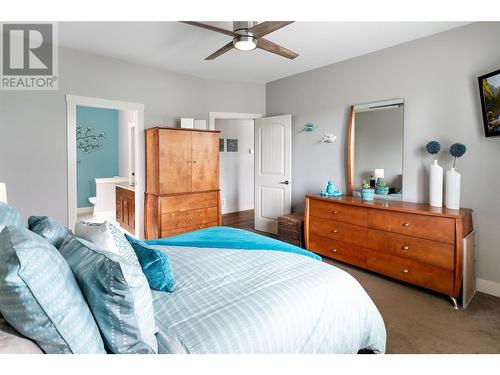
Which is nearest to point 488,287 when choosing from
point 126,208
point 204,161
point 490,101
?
point 490,101

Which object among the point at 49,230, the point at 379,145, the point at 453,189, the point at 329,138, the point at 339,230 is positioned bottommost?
the point at 339,230

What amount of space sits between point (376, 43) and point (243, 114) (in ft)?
7.71

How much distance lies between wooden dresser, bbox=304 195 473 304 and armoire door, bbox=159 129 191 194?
5.76 feet

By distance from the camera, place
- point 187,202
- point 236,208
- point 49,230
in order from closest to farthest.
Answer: point 49,230, point 187,202, point 236,208

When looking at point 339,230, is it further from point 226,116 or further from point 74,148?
point 74,148

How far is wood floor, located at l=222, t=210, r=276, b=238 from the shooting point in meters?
5.55

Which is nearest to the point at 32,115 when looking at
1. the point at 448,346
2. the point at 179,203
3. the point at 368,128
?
the point at 179,203

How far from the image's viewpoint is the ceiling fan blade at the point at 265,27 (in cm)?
224

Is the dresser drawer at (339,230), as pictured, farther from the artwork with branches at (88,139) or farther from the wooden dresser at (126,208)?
the artwork with branches at (88,139)

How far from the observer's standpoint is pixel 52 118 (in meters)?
3.48

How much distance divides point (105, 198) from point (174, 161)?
292 centimetres

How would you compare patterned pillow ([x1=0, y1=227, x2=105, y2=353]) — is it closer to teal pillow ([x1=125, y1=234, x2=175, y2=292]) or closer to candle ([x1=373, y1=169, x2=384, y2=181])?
teal pillow ([x1=125, y1=234, x2=175, y2=292])

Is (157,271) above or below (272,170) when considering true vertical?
below

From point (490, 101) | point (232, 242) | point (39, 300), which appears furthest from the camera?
point (490, 101)
